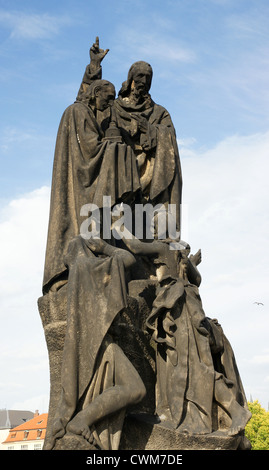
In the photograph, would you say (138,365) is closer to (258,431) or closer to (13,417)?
(258,431)

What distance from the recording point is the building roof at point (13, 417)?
175 ft

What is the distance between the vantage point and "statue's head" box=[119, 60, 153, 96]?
9.77 meters

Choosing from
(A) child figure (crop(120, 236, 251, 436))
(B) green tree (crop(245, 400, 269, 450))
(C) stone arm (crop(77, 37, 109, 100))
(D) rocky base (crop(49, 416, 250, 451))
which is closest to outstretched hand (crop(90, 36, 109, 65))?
(C) stone arm (crop(77, 37, 109, 100))

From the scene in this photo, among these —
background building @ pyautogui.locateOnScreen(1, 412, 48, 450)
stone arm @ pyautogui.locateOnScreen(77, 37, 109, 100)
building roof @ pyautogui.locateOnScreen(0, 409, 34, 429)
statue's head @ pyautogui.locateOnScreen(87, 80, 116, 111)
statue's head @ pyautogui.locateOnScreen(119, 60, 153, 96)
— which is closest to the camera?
statue's head @ pyautogui.locateOnScreen(87, 80, 116, 111)

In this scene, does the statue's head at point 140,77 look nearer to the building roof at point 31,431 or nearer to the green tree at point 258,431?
the green tree at point 258,431

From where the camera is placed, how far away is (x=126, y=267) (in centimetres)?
745

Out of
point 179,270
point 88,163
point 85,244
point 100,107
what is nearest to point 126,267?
point 85,244

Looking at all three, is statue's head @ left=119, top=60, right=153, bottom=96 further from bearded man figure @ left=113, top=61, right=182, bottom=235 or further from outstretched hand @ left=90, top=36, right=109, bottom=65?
outstretched hand @ left=90, top=36, right=109, bottom=65

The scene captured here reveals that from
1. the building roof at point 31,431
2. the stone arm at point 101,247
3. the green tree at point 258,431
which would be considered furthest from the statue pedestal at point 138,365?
the building roof at point 31,431

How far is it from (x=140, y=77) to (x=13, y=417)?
49.4 m

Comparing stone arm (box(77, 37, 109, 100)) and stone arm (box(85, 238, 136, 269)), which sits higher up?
stone arm (box(77, 37, 109, 100))

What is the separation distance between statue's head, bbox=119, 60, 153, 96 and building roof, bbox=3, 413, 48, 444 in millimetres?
32657

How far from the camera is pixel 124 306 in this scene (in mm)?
7188

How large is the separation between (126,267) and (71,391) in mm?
1454
